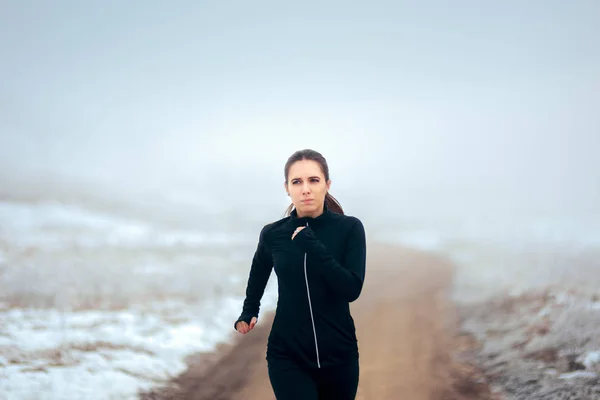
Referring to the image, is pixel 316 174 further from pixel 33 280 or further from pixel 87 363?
pixel 33 280

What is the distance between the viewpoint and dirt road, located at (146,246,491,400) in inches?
89.4

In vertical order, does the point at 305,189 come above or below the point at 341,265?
above

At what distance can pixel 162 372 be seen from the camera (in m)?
2.37

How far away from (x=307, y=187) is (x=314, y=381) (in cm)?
46

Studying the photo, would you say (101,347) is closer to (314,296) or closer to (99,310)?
(99,310)

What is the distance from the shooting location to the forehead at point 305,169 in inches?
48.1

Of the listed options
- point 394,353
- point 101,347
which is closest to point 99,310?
point 101,347

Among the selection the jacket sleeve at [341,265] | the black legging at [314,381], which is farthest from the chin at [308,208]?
the black legging at [314,381]

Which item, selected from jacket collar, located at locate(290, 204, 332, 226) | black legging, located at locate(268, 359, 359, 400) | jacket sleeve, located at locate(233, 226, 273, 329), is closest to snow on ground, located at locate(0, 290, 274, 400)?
jacket sleeve, located at locate(233, 226, 273, 329)

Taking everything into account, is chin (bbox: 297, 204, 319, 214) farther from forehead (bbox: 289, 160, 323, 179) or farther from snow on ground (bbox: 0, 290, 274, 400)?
snow on ground (bbox: 0, 290, 274, 400)

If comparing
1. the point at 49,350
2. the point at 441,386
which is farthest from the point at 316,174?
the point at 49,350

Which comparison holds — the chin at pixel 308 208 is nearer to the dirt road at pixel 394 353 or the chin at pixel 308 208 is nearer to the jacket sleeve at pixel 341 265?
the jacket sleeve at pixel 341 265

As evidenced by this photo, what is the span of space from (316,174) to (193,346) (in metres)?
1.72

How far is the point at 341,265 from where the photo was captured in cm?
115
